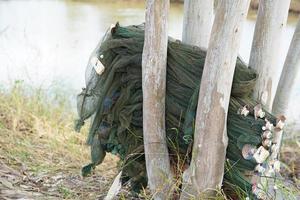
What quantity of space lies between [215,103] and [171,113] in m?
0.25

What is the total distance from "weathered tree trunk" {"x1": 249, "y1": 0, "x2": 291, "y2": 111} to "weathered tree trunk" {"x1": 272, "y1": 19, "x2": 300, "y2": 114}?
151 mm

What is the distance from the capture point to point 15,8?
26.5 ft

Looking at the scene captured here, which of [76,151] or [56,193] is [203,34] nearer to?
[56,193]

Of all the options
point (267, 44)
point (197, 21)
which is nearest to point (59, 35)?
point (197, 21)

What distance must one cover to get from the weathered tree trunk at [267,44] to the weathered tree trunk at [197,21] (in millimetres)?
193

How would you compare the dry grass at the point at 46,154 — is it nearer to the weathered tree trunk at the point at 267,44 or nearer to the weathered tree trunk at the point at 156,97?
the weathered tree trunk at the point at 156,97

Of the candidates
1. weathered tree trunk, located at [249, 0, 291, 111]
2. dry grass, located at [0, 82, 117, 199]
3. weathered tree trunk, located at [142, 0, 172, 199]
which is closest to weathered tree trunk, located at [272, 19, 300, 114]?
weathered tree trunk, located at [249, 0, 291, 111]

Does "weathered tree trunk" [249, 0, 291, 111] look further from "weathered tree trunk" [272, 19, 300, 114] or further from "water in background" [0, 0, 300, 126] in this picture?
"water in background" [0, 0, 300, 126]

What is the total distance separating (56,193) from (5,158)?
0.57m

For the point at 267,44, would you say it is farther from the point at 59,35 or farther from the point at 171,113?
the point at 59,35

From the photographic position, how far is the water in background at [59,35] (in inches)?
197

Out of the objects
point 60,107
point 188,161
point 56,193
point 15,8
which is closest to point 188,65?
point 188,161

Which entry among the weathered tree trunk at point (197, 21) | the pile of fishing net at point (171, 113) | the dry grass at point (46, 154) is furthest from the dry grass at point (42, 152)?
the weathered tree trunk at point (197, 21)

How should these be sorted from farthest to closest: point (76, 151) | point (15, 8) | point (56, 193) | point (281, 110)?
point (15, 8)
point (76, 151)
point (56, 193)
point (281, 110)
